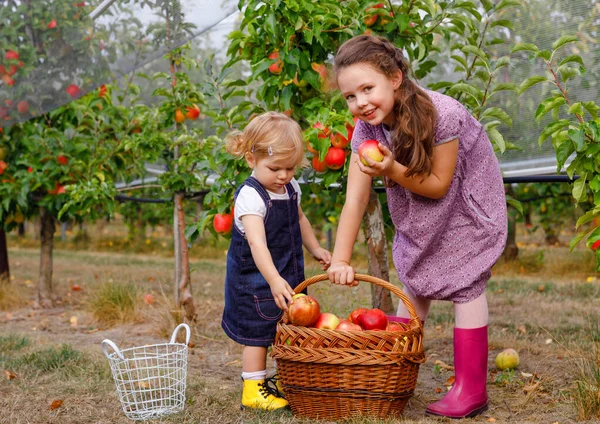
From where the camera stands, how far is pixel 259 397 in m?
2.67

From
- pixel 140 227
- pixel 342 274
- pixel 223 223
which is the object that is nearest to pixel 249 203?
pixel 342 274

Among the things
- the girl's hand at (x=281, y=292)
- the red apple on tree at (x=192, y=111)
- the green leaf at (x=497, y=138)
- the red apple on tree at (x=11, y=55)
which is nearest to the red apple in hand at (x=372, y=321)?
the girl's hand at (x=281, y=292)

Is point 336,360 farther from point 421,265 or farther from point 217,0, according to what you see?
point 217,0

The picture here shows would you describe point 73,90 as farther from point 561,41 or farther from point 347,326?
point 561,41

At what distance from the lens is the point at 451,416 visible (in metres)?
2.53

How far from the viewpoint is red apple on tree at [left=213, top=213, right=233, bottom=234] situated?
11.4 feet

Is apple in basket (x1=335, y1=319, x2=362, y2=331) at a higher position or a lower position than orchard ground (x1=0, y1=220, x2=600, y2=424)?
higher

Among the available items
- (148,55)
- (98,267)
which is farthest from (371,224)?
(98,267)

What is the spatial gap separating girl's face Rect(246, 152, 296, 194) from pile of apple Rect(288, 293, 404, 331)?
0.45 meters

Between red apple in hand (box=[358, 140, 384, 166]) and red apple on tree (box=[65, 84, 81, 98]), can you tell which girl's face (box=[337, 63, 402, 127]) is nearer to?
red apple in hand (box=[358, 140, 384, 166])

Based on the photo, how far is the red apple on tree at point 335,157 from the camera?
10.3 feet

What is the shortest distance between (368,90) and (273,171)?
0.49 meters

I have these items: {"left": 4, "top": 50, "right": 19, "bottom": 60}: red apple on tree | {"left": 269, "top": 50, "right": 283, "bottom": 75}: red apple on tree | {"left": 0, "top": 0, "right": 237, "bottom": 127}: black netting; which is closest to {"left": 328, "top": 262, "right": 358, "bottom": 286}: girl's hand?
{"left": 269, "top": 50, "right": 283, "bottom": 75}: red apple on tree

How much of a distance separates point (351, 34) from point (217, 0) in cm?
85
